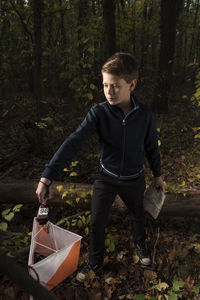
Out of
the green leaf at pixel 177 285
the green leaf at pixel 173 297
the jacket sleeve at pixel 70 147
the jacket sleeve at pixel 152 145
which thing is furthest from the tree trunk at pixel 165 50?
the green leaf at pixel 173 297

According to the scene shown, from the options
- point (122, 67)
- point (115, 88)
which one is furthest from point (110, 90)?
point (122, 67)

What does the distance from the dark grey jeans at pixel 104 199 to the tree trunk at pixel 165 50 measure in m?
5.85

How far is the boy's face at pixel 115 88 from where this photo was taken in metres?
1.84

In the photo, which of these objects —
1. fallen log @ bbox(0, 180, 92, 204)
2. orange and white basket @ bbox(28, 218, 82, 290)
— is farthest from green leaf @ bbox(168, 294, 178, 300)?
fallen log @ bbox(0, 180, 92, 204)

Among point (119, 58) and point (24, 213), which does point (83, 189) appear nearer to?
point (24, 213)

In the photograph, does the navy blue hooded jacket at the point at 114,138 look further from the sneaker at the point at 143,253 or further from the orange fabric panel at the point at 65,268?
the sneaker at the point at 143,253

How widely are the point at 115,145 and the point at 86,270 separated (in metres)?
1.47

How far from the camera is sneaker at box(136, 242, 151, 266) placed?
253 cm

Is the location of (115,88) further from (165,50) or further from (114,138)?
(165,50)

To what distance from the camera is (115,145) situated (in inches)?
80.5

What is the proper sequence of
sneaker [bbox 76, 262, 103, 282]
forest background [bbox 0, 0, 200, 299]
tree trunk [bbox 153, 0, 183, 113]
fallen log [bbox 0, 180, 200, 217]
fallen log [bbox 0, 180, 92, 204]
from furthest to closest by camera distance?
tree trunk [bbox 153, 0, 183, 113]
forest background [bbox 0, 0, 200, 299]
fallen log [bbox 0, 180, 92, 204]
fallen log [bbox 0, 180, 200, 217]
sneaker [bbox 76, 262, 103, 282]

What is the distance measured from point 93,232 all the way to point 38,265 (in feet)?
2.24

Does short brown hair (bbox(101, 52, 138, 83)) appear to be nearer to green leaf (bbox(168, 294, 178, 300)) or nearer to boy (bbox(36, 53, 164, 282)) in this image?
boy (bbox(36, 53, 164, 282))

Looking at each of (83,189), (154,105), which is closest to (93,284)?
(83,189)
